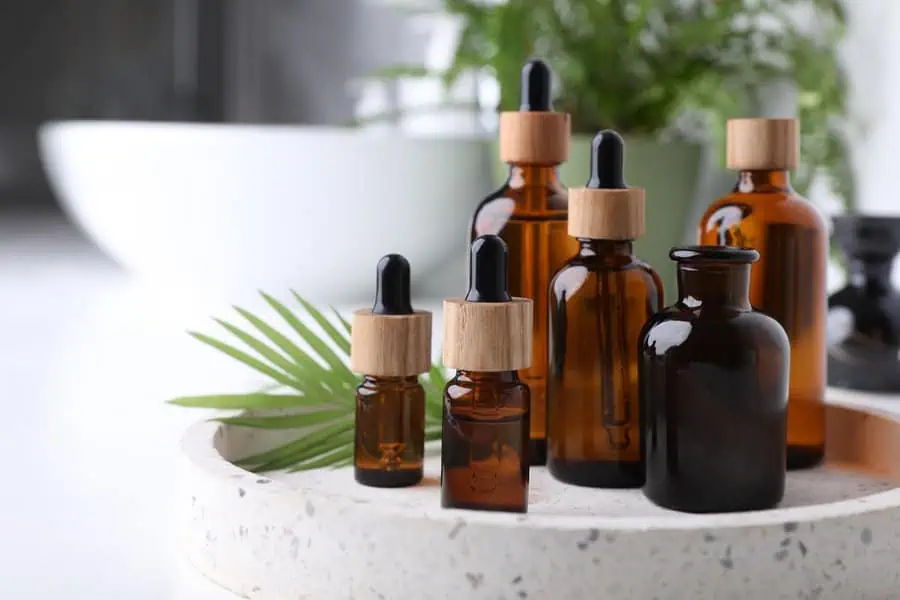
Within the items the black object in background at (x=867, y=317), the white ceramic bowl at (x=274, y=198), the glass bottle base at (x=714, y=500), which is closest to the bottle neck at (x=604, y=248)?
the glass bottle base at (x=714, y=500)

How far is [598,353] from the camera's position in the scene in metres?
0.49

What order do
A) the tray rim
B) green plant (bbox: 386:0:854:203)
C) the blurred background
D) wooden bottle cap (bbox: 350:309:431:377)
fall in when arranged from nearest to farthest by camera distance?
the tray rim, wooden bottle cap (bbox: 350:309:431:377), the blurred background, green plant (bbox: 386:0:854:203)

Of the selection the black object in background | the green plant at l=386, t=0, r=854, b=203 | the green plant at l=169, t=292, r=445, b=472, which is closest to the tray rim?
the green plant at l=169, t=292, r=445, b=472

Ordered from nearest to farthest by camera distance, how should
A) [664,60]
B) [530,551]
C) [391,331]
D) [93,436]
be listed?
[530,551]
[391,331]
[93,436]
[664,60]

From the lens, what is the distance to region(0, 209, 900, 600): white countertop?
490mm

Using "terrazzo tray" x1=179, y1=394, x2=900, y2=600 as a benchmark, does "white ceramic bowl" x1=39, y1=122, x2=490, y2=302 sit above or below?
above

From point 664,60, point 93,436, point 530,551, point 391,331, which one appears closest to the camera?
point 530,551

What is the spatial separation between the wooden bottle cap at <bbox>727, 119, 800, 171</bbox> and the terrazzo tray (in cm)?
18

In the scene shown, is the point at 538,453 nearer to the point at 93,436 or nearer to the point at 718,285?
the point at 718,285

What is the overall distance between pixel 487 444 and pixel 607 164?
13 centimetres

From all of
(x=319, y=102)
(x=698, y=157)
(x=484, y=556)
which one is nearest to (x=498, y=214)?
(x=484, y=556)

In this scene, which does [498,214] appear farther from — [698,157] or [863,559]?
[698,157]

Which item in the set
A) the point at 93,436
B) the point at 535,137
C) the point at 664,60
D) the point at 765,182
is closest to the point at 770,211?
the point at 765,182

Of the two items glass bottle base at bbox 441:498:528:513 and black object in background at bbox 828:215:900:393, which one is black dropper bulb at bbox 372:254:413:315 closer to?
glass bottle base at bbox 441:498:528:513
